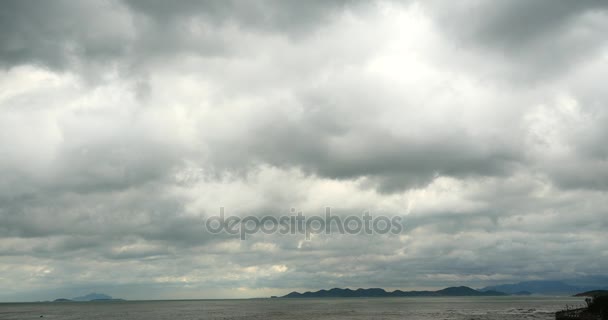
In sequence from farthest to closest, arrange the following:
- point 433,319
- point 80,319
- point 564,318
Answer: point 80,319, point 433,319, point 564,318

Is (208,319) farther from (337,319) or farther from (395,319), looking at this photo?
(395,319)

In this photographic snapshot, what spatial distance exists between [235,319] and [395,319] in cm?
6289

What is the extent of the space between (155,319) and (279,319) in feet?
186

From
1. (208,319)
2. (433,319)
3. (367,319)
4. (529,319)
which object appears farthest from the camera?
(208,319)

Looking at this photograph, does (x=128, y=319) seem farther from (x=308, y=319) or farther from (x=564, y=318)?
(x=564, y=318)

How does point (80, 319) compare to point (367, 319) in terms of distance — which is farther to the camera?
point (80, 319)

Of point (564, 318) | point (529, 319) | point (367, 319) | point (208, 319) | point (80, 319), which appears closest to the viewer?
point (564, 318)

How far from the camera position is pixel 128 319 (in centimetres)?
19400

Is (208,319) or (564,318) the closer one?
(564,318)

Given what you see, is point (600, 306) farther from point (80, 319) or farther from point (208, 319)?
point (80, 319)

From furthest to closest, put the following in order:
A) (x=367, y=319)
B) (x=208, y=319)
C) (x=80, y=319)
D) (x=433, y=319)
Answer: (x=80, y=319) → (x=208, y=319) → (x=367, y=319) → (x=433, y=319)

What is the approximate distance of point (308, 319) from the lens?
17388 centimetres

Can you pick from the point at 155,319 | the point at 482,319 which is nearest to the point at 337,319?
the point at 482,319

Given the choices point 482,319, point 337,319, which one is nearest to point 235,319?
point 337,319
